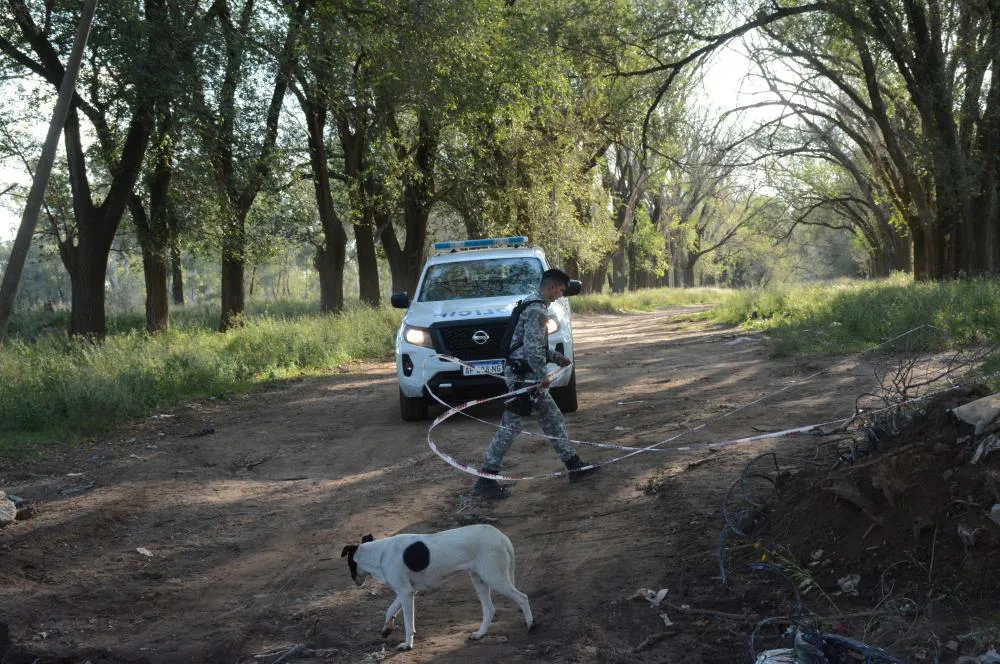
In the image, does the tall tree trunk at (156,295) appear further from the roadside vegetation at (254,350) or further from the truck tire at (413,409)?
the truck tire at (413,409)

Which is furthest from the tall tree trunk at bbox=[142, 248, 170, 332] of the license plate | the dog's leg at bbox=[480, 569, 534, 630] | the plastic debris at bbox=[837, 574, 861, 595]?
the plastic debris at bbox=[837, 574, 861, 595]

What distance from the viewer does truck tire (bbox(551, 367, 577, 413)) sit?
1137cm

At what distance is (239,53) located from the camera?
1650 centimetres

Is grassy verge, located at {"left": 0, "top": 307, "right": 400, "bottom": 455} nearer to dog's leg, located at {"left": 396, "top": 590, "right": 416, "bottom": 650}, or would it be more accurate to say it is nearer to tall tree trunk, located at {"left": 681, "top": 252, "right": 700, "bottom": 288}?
dog's leg, located at {"left": 396, "top": 590, "right": 416, "bottom": 650}

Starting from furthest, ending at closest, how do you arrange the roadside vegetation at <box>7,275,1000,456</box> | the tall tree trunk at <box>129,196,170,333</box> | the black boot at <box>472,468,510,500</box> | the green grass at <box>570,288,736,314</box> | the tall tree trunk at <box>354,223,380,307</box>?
the green grass at <box>570,288,736,314</box> < the tall tree trunk at <box>354,223,380,307</box> < the tall tree trunk at <box>129,196,170,333</box> < the roadside vegetation at <box>7,275,1000,456</box> < the black boot at <box>472,468,510,500</box>

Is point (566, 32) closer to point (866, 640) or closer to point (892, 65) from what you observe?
point (892, 65)

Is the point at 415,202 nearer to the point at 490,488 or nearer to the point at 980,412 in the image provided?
the point at 490,488

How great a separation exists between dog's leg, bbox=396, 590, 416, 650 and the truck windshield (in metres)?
7.80

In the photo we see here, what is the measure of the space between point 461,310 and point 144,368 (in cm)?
622

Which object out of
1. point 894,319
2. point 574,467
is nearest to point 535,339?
point 574,467

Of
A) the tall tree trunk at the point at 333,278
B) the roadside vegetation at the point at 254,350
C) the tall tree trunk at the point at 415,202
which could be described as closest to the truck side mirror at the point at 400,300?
the roadside vegetation at the point at 254,350

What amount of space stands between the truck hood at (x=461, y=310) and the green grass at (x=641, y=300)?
88.5ft

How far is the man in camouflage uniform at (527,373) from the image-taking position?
764 cm

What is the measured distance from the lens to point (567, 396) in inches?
449
